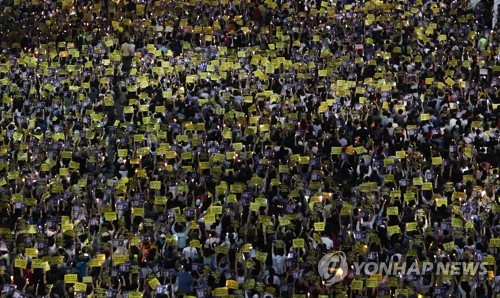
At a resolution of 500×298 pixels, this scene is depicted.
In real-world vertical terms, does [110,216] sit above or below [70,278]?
above

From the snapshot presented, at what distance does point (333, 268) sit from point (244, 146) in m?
5.61

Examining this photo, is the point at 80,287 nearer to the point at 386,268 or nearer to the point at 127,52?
the point at 386,268

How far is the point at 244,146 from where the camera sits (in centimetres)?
2503

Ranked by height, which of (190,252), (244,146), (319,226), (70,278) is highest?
(244,146)

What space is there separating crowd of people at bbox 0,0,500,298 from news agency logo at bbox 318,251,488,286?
0.13 m

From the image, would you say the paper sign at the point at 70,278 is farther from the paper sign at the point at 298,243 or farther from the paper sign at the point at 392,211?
the paper sign at the point at 392,211

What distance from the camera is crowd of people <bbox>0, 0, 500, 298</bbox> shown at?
20.4 metres

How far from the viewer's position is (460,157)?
79.8 feet

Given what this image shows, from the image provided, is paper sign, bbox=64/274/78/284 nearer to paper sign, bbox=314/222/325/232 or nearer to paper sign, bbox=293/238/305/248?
paper sign, bbox=293/238/305/248

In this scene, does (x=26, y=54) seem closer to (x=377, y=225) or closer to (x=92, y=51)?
(x=92, y=51)

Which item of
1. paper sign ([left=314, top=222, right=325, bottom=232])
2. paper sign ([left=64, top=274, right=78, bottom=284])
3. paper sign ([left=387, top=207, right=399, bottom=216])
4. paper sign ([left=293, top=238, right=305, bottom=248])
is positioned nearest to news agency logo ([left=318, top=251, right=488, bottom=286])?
paper sign ([left=293, top=238, right=305, bottom=248])

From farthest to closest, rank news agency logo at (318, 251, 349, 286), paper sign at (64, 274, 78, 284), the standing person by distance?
the standing person
news agency logo at (318, 251, 349, 286)
paper sign at (64, 274, 78, 284)

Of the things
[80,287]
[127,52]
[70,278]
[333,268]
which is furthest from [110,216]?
[127,52]

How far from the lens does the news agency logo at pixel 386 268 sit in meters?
19.8
